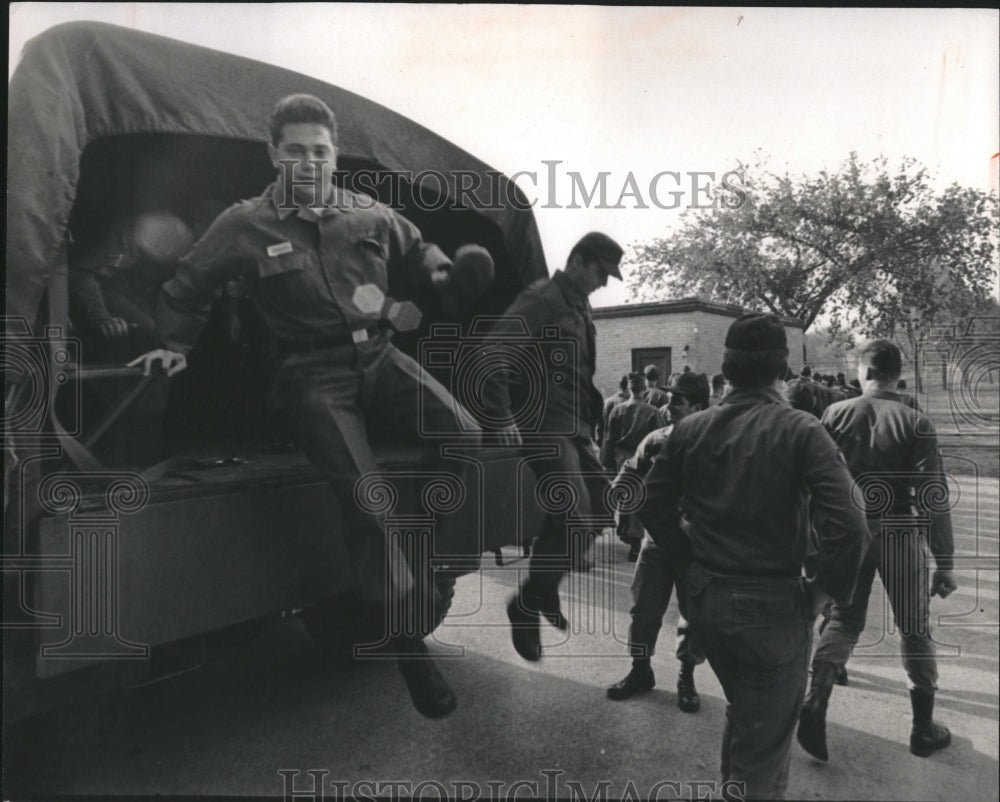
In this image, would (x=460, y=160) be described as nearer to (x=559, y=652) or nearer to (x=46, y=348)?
(x=46, y=348)

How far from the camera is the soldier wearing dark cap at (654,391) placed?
2926mm

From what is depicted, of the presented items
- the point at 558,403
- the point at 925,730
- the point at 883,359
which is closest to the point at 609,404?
the point at 558,403

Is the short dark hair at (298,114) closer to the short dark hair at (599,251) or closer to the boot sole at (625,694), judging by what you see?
the short dark hair at (599,251)

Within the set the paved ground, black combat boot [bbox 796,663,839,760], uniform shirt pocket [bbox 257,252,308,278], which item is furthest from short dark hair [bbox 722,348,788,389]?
uniform shirt pocket [bbox 257,252,308,278]

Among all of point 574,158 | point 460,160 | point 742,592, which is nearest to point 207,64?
point 460,160

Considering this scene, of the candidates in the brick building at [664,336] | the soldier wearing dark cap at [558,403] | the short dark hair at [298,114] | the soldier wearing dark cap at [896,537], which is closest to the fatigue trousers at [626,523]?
the soldier wearing dark cap at [558,403]

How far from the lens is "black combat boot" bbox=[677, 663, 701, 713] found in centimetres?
310

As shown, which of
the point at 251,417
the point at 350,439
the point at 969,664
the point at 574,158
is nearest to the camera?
the point at 350,439

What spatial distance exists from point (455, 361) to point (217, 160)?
103 cm

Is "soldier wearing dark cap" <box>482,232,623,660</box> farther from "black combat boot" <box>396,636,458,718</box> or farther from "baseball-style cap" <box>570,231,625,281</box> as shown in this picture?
"black combat boot" <box>396,636,458,718</box>

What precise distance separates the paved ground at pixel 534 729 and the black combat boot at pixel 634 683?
1.8 inches

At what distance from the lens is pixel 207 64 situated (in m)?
2.39

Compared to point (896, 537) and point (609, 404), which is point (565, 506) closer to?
point (609, 404)

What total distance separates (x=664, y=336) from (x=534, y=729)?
1.63 meters
